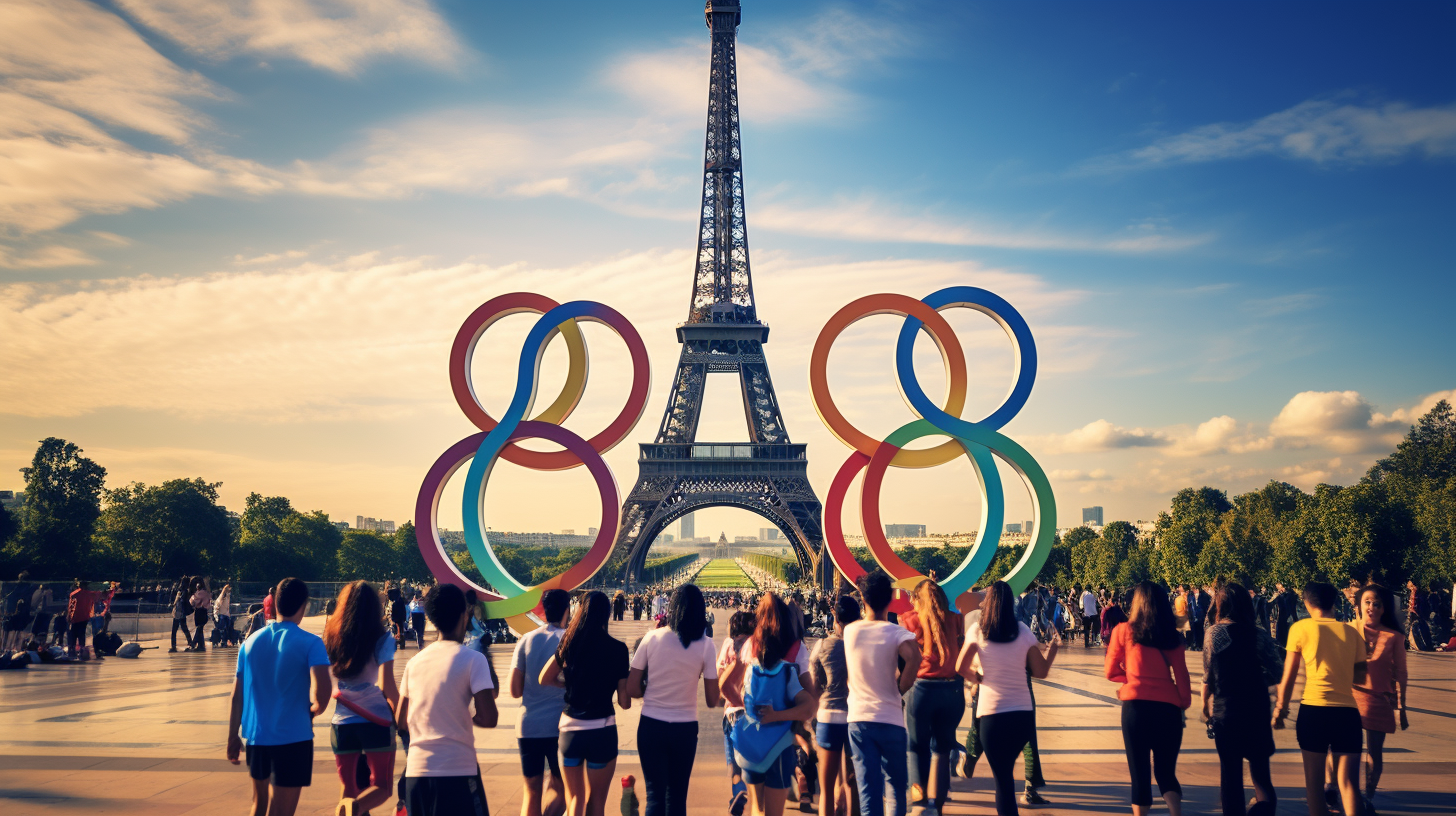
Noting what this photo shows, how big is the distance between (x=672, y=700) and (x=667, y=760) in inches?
14.3

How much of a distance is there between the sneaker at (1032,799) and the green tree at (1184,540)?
174 ft

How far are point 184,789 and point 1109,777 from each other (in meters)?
8.16

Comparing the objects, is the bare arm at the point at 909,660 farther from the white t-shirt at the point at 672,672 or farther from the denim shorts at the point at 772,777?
the white t-shirt at the point at 672,672

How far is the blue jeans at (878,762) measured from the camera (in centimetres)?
571

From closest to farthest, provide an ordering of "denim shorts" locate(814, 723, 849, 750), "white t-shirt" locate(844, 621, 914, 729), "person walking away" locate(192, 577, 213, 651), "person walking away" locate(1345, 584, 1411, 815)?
"white t-shirt" locate(844, 621, 914, 729) < "denim shorts" locate(814, 723, 849, 750) < "person walking away" locate(1345, 584, 1411, 815) < "person walking away" locate(192, 577, 213, 651)

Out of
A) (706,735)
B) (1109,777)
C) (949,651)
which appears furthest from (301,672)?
(1109,777)

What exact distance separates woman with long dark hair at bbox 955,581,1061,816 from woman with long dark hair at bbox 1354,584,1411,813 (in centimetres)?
292

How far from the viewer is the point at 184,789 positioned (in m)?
7.83

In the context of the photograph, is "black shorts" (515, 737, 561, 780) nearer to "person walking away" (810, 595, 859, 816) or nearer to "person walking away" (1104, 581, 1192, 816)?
"person walking away" (810, 595, 859, 816)

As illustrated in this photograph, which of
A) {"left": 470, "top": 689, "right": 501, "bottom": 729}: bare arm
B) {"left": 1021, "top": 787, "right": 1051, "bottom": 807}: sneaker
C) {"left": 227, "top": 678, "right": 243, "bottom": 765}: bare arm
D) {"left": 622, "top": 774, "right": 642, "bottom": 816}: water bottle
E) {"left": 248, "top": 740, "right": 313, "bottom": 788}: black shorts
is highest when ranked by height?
{"left": 470, "top": 689, "right": 501, "bottom": 729}: bare arm

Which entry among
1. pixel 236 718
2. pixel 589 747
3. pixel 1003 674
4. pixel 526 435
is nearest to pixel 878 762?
pixel 1003 674

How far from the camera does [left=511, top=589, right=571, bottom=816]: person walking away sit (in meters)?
5.71

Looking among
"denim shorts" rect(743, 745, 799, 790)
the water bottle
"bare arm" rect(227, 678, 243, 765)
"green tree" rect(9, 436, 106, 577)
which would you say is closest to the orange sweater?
"denim shorts" rect(743, 745, 799, 790)

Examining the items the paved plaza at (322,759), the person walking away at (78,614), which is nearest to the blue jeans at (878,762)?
the paved plaza at (322,759)
